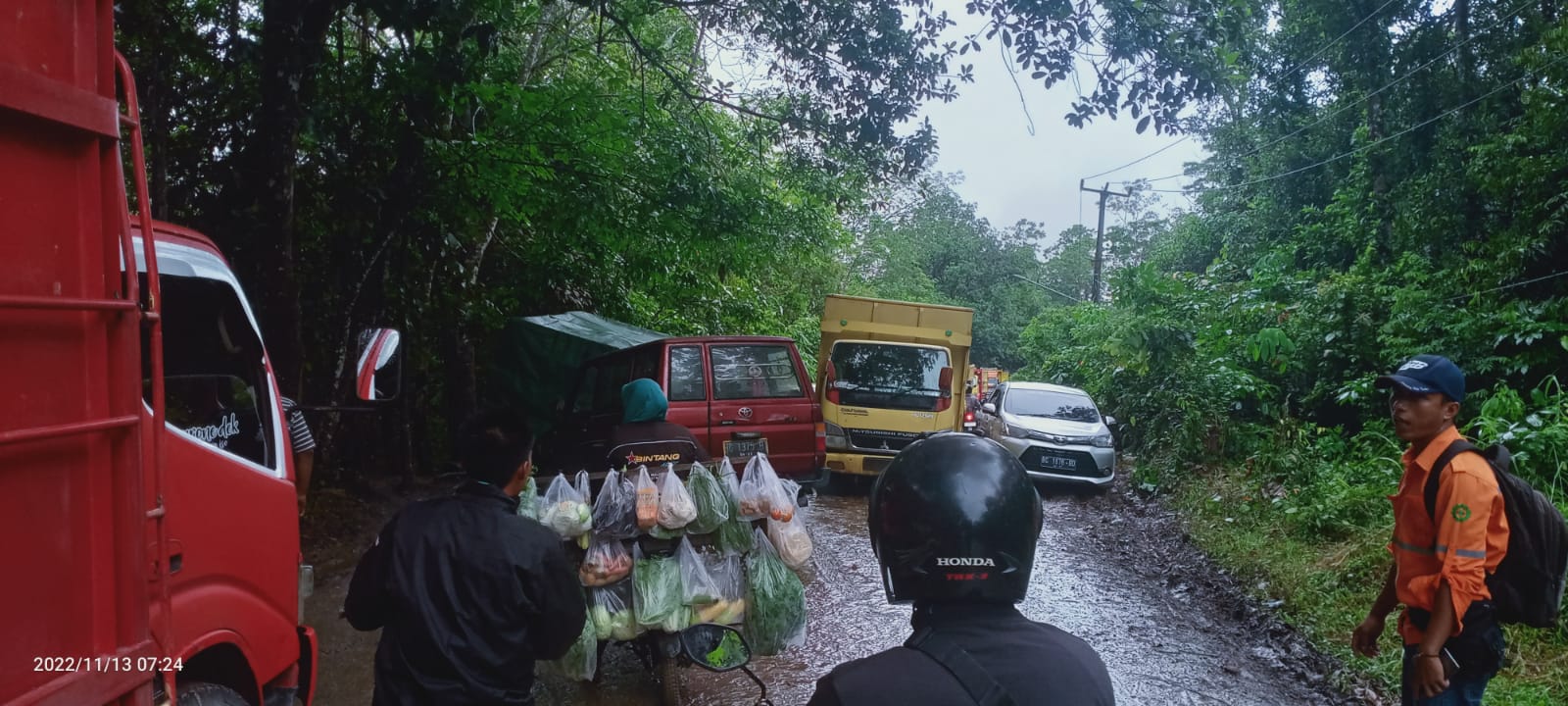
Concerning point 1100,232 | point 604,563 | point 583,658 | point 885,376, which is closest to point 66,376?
point 604,563

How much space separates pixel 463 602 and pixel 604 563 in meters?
1.76

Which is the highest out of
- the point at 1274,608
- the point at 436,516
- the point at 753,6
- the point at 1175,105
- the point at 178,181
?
the point at 753,6

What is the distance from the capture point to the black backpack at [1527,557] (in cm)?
298

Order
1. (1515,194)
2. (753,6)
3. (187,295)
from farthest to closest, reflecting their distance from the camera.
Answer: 1. (1515,194)
2. (753,6)
3. (187,295)

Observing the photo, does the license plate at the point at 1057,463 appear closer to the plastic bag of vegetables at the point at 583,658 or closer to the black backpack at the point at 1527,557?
the plastic bag of vegetables at the point at 583,658

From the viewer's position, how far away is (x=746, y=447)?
28.5ft

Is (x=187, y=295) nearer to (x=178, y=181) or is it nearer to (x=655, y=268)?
(x=178, y=181)

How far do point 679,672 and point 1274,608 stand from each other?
4441mm

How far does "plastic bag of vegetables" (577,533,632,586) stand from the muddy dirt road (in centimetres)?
90

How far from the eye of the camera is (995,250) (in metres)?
40.1

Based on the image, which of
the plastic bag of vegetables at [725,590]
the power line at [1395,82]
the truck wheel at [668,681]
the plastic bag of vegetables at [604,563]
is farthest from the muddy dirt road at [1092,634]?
the power line at [1395,82]

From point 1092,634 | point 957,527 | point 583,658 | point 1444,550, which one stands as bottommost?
point 1092,634

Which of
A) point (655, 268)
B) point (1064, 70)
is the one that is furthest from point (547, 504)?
point (655, 268)

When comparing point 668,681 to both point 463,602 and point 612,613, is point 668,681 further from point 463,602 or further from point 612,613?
point 463,602
